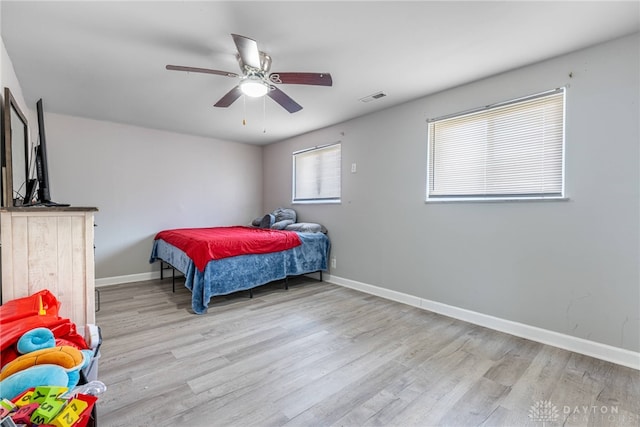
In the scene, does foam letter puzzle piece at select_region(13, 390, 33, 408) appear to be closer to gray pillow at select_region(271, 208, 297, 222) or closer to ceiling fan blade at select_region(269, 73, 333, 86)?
ceiling fan blade at select_region(269, 73, 333, 86)

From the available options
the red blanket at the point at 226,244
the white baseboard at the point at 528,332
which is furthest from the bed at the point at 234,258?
the white baseboard at the point at 528,332

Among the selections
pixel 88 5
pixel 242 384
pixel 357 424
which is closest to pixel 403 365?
pixel 357 424

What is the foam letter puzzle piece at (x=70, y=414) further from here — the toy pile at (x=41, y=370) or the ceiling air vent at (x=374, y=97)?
the ceiling air vent at (x=374, y=97)

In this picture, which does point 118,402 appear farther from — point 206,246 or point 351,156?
point 351,156

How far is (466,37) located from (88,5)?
2.42 meters

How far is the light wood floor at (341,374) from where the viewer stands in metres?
1.47

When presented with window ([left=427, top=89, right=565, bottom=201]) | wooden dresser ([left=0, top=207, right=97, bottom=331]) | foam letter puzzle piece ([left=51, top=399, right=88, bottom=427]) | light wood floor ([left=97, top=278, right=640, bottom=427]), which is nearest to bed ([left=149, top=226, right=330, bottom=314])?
light wood floor ([left=97, top=278, right=640, bottom=427])

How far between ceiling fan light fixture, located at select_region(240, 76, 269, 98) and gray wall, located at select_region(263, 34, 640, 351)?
1773 mm

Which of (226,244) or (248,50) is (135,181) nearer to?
(226,244)

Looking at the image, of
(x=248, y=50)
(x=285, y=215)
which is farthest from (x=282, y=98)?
(x=285, y=215)

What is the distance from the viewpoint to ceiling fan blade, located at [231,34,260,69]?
1.63 metres

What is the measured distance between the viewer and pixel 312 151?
448 centimetres

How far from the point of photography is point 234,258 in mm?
3178

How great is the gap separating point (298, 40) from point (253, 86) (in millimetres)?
459
